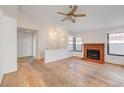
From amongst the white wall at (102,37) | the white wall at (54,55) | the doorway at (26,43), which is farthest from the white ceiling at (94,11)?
the doorway at (26,43)

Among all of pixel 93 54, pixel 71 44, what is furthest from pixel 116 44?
pixel 71 44

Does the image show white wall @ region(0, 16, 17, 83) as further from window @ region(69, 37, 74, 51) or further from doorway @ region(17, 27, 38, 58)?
window @ region(69, 37, 74, 51)

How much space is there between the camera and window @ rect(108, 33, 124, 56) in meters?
5.70

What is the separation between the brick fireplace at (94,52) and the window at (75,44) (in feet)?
3.12

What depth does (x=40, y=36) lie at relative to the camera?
696 centimetres

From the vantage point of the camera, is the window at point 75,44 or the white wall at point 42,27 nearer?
the white wall at point 42,27

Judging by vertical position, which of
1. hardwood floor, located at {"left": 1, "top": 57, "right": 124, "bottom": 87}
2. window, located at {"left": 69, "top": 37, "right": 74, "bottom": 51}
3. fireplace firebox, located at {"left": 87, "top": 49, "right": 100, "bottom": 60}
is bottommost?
hardwood floor, located at {"left": 1, "top": 57, "right": 124, "bottom": 87}

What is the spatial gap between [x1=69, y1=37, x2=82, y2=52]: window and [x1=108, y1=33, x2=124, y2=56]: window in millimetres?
2820

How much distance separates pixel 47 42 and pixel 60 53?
134 centimetres

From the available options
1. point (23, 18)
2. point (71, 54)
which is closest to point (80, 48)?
point (71, 54)

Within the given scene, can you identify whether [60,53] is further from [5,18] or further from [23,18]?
[5,18]

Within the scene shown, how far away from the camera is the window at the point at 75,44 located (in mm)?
8750

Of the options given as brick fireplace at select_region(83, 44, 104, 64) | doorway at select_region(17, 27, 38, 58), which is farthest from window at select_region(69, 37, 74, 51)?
doorway at select_region(17, 27, 38, 58)

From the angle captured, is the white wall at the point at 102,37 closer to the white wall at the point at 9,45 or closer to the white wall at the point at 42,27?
the white wall at the point at 42,27
